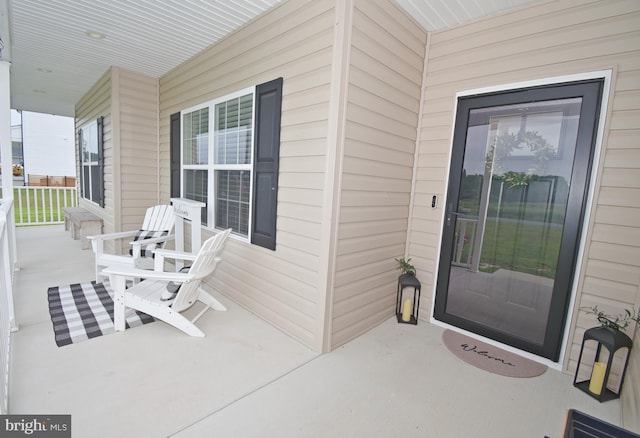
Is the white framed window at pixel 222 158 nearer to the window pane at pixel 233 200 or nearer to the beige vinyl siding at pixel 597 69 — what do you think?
the window pane at pixel 233 200

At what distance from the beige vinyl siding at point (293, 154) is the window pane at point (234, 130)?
0.67 feet

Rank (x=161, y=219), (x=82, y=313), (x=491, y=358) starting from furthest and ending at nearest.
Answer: (x=161, y=219), (x=82, y=313), (x=491, y=358)

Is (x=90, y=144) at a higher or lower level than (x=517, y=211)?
higher

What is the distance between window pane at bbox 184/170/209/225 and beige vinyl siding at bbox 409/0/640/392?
318 cm

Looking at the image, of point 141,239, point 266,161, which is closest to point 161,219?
point 141,239

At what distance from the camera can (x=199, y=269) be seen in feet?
8.34

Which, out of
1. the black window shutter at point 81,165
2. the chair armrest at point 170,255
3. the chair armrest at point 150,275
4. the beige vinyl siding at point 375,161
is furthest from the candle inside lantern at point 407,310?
the black window shutter at point 81,165

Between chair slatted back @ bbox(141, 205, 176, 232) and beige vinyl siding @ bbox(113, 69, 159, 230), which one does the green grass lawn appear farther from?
beige vinyl siding @ bbox(113, 69, 159, 230)

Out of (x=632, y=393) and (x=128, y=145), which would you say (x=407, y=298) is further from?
(x=128, y=145)

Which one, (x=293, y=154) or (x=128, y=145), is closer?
(x=293, y=154)

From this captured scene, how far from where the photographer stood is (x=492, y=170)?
8.94 ft

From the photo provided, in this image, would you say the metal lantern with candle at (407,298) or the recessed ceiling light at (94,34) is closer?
the metal lantern with candle at (407,298)

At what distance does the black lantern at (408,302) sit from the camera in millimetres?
2994

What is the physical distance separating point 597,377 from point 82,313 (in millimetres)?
4282
